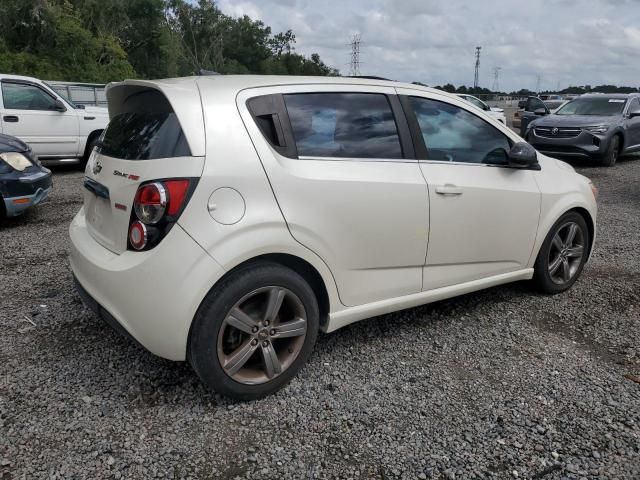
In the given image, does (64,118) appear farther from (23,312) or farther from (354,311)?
(354,311)

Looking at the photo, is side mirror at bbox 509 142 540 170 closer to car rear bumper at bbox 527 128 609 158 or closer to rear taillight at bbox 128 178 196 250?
rear taillight at bbox 128 178 196 250

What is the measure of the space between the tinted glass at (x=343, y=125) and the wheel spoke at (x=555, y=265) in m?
1.81

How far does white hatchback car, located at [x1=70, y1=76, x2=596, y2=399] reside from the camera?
253 centimetres

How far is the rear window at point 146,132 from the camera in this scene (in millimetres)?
2621

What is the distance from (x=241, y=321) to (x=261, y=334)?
0.48ft

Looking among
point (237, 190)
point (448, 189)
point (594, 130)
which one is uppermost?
point (237, 190)

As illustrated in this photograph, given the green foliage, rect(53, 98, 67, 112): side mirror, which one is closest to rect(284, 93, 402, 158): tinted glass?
rect(53, 98, 67, 112): side mirror

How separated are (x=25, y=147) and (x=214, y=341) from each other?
187 inches

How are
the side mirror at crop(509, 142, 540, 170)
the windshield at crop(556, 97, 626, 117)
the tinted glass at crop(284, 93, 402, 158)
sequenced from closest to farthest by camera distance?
the tinted glass at crop(284, 93, 402, 158)
the side mirror at crop(509, 142, 540, 170)
the windshield at crop(556, 97, 626, 117)

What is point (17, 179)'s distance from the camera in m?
5.70

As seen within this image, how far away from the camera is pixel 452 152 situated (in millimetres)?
3492

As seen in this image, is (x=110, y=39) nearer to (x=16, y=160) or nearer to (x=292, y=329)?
(x=16, y=160)

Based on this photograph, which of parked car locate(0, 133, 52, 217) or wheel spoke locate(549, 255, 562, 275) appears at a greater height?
parked car locate(0, 133, 52, 217)

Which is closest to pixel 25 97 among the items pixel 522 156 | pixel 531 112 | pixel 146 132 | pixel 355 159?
pixel 146 132
